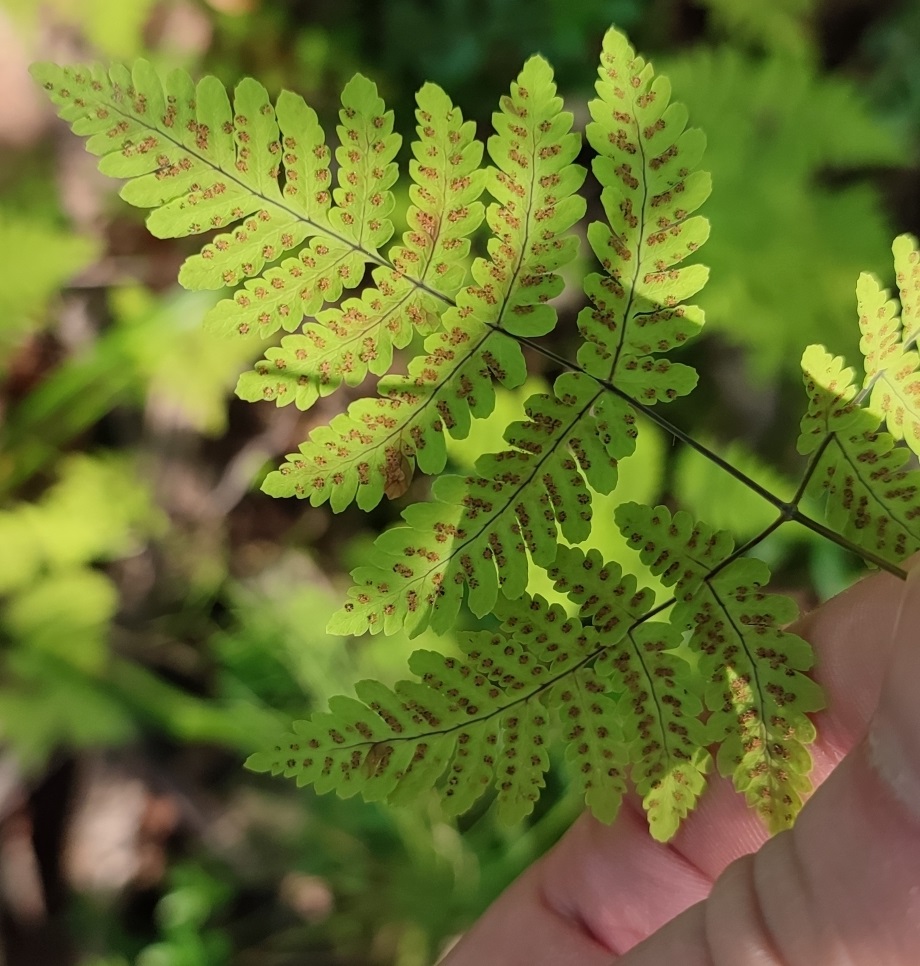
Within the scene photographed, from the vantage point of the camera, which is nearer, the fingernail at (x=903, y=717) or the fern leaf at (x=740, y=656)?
the fingernail at (x=903, y=717)

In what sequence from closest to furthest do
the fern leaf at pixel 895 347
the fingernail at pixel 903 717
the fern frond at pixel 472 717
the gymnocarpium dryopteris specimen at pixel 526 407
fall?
the fingernail at pixel 903 717 < the gymnocarpium dryopteris specimen at pixel 526 407 < the fern leaf at pixel 895 347 < the fern frond at pixel 472 717

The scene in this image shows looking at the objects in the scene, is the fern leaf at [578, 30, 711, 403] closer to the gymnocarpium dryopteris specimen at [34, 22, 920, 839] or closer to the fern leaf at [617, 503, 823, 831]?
the gymnocarpium dryopteris specimen at [34, 22, 920, 839]

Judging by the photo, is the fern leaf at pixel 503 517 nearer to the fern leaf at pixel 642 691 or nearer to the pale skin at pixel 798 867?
the fern leaf at pixel 642 691

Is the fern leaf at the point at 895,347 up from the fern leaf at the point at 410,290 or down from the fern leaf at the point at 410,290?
up

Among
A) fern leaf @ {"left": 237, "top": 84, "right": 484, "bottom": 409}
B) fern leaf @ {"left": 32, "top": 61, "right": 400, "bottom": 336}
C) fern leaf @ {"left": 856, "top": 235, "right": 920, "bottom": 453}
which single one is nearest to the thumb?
fern leaf @ {"left": 856, "top": 235, "right": 920, "bottom": 453}

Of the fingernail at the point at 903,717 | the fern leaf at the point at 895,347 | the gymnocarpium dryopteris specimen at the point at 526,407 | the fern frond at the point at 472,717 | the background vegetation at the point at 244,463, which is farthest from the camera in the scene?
the background vegetation at the point at 244,463

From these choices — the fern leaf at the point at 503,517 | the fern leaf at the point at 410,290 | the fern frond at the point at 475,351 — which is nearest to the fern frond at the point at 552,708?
the fern leaf at the point at 503,517

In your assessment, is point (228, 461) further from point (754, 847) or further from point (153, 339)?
point (754, 847)
